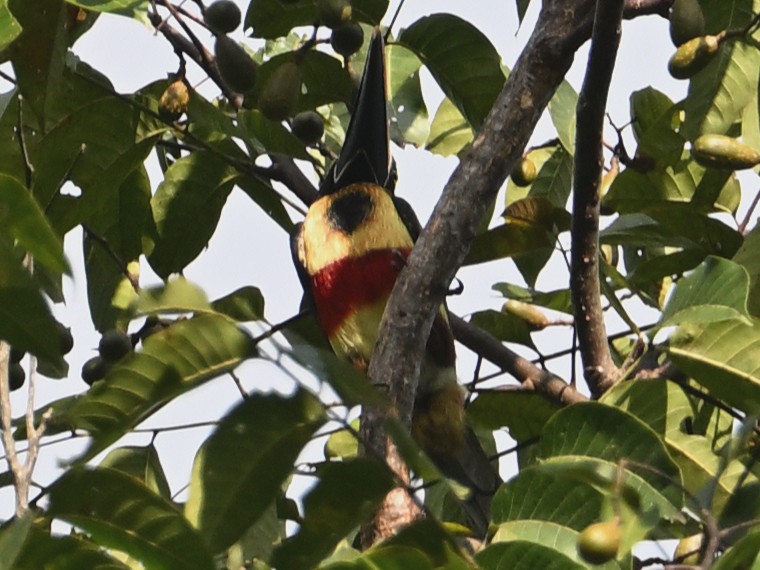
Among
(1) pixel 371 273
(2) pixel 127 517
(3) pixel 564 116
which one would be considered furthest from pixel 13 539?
(1) pixel 371 273

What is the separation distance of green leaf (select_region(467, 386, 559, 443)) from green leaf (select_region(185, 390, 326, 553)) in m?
1.18

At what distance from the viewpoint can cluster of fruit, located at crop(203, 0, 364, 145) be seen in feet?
6.86

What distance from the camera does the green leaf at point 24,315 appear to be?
1176mm

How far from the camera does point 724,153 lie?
2008 millimetres

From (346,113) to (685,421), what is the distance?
49.0 inches

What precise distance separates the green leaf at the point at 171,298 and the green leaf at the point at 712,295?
685mm

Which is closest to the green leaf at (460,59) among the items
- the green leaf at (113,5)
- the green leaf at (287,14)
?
the green leaf at (287,14)

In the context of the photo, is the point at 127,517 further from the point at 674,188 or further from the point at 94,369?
the point at 674,188

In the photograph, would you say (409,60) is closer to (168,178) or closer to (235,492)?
(168,178)

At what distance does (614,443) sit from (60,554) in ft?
2.12

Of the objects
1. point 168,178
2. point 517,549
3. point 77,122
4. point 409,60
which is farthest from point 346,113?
point 517,549

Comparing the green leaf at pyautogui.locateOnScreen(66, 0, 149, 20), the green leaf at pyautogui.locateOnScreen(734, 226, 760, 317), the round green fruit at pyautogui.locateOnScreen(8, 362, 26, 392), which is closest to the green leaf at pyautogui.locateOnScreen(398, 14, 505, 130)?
the green leaf at pyautogui.locateOnScreen(734, 226, 760, 317)

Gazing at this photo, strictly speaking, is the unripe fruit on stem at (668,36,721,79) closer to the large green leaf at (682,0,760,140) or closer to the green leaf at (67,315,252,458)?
the large green leaf at (682,0,760,140)

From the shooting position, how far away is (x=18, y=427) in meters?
2.19
